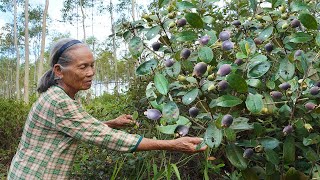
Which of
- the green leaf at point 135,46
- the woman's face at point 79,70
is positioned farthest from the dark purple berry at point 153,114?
the woman's face at point 79,70

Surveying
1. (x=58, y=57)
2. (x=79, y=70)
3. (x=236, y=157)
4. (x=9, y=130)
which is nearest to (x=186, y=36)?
(x=236, y=157)

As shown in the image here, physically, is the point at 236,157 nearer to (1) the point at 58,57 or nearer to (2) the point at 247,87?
(2) the point at 247,87

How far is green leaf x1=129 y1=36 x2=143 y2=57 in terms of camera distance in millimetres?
1176

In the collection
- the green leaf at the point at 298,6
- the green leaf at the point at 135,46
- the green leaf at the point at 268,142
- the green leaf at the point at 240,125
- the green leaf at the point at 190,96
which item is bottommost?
the green leaf at the point at 268,142

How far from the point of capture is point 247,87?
3.05 feet

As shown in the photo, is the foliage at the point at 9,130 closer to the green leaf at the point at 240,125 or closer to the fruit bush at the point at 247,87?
the fruit bush at the point at 247,87

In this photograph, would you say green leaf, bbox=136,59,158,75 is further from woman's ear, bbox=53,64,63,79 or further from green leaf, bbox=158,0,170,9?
woman's ear, bbox=53,64,63,79

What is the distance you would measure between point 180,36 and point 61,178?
2.34 feet

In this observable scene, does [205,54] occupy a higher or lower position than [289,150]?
higher

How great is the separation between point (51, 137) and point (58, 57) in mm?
305

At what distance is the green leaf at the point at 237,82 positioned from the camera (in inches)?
36.0

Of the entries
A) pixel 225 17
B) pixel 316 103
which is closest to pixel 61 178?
pixel 316 103

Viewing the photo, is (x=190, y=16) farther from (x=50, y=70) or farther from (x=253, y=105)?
(x=50, y=70)

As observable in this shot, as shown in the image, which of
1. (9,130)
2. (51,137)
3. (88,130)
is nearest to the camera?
(88,130)
